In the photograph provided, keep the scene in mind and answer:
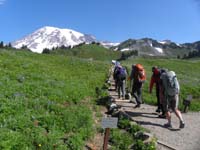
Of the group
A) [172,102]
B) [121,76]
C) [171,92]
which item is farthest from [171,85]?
[121,76]

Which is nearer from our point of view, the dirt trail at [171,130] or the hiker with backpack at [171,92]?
the dirt trail at [171,130]

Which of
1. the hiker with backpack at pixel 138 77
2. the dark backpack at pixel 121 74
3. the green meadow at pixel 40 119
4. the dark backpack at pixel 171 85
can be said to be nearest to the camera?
the green meadow at pixel 40 119

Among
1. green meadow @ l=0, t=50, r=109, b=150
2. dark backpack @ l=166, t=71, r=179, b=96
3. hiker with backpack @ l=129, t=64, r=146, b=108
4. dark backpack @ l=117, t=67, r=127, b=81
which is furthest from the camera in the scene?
dark backpack @ l=117, t=67, r=127, b=81

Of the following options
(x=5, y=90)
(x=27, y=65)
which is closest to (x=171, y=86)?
(x=5, y=90)

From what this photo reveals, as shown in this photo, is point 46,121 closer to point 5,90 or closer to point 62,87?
point 5,90

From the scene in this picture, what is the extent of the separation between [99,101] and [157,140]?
746 cm

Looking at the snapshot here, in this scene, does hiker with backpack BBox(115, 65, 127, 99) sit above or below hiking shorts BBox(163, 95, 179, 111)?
above

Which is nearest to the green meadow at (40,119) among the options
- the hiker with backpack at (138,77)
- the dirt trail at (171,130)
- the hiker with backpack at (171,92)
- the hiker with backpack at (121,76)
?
the dirt trail at (171,130)

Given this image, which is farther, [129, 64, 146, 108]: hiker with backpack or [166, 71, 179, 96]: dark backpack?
[129, 64, 146, 108]: hiker with backpack

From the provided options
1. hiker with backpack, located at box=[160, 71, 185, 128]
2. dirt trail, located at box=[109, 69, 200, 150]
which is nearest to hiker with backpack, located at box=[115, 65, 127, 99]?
dirt trail, located at box=[109, 69, 200, 150]

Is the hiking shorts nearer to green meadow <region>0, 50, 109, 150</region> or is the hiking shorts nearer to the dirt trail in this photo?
the dirt trail

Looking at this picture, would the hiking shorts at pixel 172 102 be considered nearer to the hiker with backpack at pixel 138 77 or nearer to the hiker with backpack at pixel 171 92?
Result: the hiker with backpack at pixel 171 92

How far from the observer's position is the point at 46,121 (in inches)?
532

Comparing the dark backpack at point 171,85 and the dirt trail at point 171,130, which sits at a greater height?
the dark backpack at point 171,85
